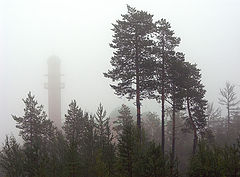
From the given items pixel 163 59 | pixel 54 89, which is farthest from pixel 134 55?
pixel 54 89

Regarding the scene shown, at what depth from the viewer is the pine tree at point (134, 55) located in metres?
21.1

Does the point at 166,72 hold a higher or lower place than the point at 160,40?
lower

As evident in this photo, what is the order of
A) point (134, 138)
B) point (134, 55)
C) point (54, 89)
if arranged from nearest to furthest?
point (134, 138) < point (134, 55) < point (54, 89)

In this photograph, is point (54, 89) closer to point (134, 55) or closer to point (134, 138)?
point (134, 55)

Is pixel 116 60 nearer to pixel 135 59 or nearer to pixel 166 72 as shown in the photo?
pixel 135 59

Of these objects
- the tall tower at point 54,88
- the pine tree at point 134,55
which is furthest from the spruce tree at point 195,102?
the tall tower at point 54,88

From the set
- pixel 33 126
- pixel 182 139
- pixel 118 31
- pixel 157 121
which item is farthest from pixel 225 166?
pixel 157 121

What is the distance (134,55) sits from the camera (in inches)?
851

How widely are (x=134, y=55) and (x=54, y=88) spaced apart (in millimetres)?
72283

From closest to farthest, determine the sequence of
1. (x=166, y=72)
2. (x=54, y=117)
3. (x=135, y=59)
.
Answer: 1. (x=135, y=59)
2. (x=166, y=72)
3. (x=54, y=117)

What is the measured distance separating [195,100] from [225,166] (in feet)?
48.8

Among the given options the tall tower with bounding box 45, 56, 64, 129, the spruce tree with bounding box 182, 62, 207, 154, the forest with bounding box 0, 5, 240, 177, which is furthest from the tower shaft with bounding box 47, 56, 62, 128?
the spruce tree with bounding box 182, 62, 207, 154

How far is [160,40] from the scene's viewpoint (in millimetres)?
23344

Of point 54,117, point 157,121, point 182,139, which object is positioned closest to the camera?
point 182,139
